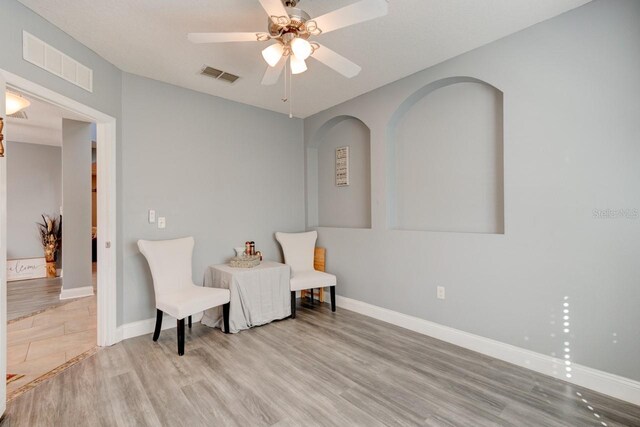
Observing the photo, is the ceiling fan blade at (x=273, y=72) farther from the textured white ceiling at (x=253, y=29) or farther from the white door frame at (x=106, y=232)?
the white door frame at (x=106, y=232)

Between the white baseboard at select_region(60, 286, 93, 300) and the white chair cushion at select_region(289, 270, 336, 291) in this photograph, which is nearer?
the white chair cushion at select_region(289, 270, 336, 291)

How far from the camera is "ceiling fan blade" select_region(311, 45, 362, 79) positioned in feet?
6.54

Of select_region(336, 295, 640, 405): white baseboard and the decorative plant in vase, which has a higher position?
the decorative plant in vase

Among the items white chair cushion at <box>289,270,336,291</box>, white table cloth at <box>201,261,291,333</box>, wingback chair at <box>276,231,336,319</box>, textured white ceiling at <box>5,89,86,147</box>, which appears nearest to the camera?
white table cloth at <box>201,261,291,333</box>

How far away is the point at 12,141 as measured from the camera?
5652 mm

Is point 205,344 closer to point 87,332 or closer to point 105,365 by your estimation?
point 105,365

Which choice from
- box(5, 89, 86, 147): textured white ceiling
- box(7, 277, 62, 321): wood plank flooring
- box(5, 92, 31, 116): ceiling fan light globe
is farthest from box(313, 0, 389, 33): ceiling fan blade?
box(7, 277, 62, 321): wood plank flooring

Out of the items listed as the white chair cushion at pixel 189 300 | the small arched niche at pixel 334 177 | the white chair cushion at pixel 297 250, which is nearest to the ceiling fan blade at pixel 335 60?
the small arched niche at pixel 334 177

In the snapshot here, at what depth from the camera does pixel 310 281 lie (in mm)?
3566

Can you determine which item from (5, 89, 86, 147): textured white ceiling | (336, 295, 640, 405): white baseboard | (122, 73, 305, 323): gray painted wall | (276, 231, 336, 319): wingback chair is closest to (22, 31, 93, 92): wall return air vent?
(122, 73, 305, 323): gray painted wall

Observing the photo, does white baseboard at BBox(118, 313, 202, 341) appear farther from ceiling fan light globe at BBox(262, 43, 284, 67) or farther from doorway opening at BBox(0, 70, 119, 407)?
ceiling fan light globe at BBox(262, 43, 284, 67)

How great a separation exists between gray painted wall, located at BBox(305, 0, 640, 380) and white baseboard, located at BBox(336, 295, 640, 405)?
57 millimetres

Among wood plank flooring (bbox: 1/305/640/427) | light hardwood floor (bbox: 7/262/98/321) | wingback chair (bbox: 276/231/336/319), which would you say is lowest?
wood plank flooring (bbox: 1/305/640/427)

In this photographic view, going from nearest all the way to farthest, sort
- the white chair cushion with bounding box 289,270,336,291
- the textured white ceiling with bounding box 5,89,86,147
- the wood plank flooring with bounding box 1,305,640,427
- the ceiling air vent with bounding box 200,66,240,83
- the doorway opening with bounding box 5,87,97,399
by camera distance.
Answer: the wood plank flooring with bounding box 1,305,640,427 < the doorway opening with bounding box 5,87,97,399 < the ceiling air vent with bounding box 200,66,240,83 < the white chair cushion with bounding box 289,270,336,291 < the textured white ceiling with bounding box 5,89,86,147
